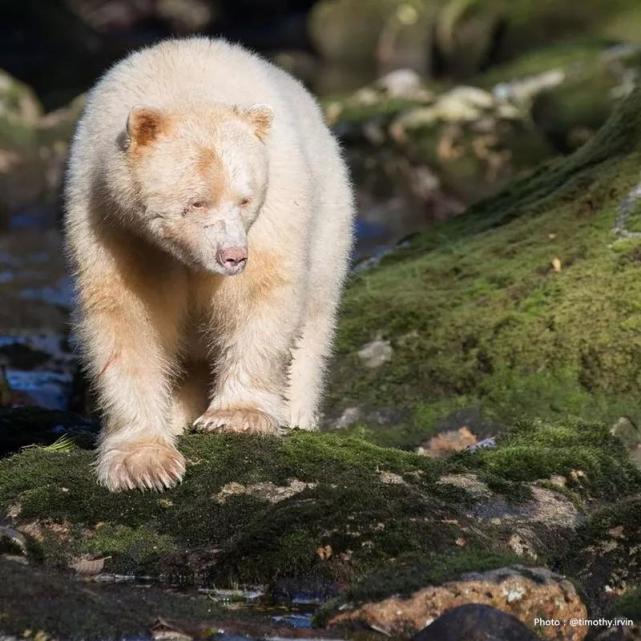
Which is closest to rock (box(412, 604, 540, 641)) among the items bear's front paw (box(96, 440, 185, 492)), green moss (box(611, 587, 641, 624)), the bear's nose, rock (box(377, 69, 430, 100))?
green moss (box(611, 587, 641, 624))

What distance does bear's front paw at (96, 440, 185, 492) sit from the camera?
6.78 m

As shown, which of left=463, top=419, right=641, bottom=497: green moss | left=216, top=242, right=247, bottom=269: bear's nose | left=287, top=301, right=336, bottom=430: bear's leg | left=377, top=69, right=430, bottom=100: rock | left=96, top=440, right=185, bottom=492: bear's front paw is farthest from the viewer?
left=377, top=69, right=430, bottom=100: rock

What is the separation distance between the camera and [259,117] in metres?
7.04

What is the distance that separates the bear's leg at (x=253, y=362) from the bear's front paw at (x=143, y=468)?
0.61m

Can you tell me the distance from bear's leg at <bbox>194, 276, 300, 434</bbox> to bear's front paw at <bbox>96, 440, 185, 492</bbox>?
61cm

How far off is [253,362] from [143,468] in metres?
1.11

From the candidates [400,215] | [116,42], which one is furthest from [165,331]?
[116,42]

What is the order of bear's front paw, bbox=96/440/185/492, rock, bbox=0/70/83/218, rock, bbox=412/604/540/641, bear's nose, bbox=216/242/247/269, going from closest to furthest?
rock, bbox=412/604/540/641
bear's nose, bbox=216/242/247/269
bear's front paw, bbox=96/440/185/492
rock, bbox=0/70/83/218

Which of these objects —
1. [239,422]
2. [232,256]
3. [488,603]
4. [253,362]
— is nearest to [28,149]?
[253,362]

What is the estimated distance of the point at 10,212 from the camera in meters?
25.7

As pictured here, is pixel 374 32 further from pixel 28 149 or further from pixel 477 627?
pixel 477 627

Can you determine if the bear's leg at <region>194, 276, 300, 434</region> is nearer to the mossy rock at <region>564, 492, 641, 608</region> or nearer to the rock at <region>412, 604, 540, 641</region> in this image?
the mossy rock at <region>564, 492, 641, 608</region>

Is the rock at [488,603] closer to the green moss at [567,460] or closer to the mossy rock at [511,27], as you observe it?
the green moss at [567,460]

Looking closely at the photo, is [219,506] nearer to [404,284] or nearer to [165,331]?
[165,331]
